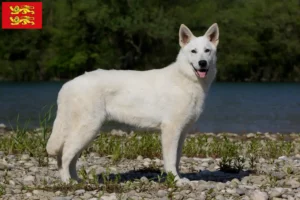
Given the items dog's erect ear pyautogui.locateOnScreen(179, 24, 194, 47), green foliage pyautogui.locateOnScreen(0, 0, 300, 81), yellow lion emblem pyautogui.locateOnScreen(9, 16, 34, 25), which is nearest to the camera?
dog's erect ear pyautogui.locateOnScreen(179, 24, 194, 47)

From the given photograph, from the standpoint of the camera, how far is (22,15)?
4419 centimetres

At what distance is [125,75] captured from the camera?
7.24 m

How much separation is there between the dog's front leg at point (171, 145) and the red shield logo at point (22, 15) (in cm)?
3518

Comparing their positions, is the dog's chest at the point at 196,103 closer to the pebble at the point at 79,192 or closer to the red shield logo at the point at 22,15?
the pebble at the point at 79,192

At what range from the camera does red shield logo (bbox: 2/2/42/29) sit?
4223 cm

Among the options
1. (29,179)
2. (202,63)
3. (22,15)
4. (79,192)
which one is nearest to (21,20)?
(22,15)

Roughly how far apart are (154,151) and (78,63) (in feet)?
173

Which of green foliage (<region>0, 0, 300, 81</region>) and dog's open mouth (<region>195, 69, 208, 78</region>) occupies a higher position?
dog's open mouth (<region>195, 69, 208, 78</region>)

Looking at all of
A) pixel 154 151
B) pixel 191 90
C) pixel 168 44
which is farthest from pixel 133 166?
pixel 168 44

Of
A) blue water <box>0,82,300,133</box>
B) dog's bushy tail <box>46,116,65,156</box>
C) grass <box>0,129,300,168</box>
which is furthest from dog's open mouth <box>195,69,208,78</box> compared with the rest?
blue water <box>0,82,300,133</box>

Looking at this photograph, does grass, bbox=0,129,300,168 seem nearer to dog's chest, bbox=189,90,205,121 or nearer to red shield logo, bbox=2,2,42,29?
dog's chest, bbox=189,90,205,121

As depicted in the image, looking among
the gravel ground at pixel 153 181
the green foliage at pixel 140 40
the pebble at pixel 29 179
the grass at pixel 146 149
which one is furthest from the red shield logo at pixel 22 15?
the pebble at pixel 29 179

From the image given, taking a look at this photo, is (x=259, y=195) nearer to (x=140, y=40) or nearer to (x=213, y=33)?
(x=213, y=33)

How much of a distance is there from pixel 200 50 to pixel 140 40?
53.3m
